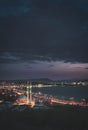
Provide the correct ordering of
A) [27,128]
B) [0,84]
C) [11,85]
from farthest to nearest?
[11,85] → [0,84] → [27,128]

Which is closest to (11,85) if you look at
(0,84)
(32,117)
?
(0,84)

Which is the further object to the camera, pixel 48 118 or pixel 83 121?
pixel 48 118

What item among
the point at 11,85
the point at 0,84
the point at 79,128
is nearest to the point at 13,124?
the point at 79,128

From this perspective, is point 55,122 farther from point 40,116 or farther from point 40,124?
point 40,116

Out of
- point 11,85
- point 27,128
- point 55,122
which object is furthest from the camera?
point 11,85

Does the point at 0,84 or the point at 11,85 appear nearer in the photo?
the point at 0,84

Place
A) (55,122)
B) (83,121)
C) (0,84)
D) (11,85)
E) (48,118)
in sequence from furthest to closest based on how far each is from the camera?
(11,85)
(0,84)
(48,118)
(55,122)
(83,121)

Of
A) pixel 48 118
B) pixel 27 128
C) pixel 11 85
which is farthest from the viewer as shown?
pixel 11 85

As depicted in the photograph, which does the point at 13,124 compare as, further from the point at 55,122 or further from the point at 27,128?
the point at 55,122
